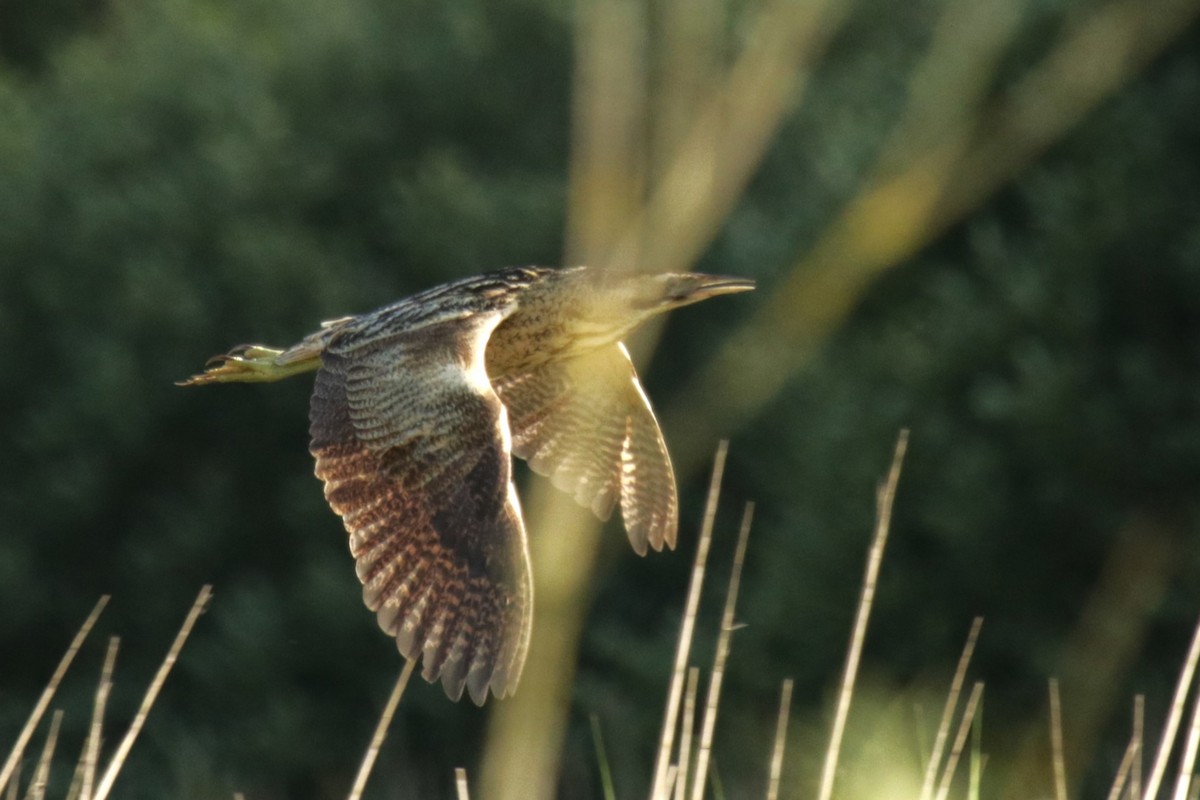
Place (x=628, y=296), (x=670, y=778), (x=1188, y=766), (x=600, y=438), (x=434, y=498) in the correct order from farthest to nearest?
(x=600, y=438) < (x=628, y=296) < (x=434, y=498) < (x=670, y=778) < (x=1188, y=766)

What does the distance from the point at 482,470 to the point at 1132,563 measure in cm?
814

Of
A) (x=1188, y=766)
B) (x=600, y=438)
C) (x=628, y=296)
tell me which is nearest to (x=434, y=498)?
(x=628, y=296)

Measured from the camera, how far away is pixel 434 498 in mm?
4871

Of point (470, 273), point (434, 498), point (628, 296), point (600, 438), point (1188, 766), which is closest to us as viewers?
point (1188, 766)

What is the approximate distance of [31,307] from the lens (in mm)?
18438

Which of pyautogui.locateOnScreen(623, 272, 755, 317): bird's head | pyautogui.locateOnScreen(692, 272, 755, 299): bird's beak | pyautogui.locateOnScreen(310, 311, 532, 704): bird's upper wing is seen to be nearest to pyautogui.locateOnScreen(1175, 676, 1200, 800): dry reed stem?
pyautogui.locateOnScreen(310, 311, 532, 704): bird's upper wing

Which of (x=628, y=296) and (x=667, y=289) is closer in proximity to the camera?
(x=628, y=296)

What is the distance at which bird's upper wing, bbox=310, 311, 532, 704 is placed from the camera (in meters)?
4.56

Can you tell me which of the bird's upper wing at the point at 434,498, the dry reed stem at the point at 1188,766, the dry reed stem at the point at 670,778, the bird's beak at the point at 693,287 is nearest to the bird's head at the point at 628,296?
the bird's beak at the point at 693,287

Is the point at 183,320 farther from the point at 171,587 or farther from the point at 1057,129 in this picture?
the point at 1057,129

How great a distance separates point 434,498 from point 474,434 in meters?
0.17

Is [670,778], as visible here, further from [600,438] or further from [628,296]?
[600,438]

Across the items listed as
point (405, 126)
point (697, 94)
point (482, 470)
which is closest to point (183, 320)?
point (405, 126)

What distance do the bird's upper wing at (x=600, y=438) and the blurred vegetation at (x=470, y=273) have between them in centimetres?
486
